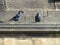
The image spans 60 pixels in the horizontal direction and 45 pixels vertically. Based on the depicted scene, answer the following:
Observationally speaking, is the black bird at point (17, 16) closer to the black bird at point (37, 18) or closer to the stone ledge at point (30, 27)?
the black bird at point (37, 18)

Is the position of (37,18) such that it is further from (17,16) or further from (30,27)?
(30,27)

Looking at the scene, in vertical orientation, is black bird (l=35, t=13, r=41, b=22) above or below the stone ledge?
above

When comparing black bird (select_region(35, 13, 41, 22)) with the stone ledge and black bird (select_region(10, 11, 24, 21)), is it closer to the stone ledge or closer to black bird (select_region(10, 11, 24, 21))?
black bird (select_region(10, 11, 24, 21))

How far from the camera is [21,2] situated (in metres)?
8.57

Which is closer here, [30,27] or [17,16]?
[30,27]

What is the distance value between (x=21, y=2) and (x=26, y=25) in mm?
1545

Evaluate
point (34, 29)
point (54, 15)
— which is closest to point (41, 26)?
point (34, 29)

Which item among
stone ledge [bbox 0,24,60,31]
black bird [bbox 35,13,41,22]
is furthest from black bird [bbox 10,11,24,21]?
stone ledge [bbox 0,24,60,31]

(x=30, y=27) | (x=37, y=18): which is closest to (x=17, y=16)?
(x=37, y=18)

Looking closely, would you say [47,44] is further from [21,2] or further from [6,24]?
[21,2]

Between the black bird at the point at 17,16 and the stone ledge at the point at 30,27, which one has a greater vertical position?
the black bird at the point at 17,16

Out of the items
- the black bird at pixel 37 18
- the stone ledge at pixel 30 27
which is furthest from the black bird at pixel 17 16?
the stone ledge at pixel 30 27

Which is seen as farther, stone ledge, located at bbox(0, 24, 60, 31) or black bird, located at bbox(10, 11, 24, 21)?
black bird, located at bbox(10, 11, 24, 21)

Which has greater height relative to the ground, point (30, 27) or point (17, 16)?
point (17, 16)
